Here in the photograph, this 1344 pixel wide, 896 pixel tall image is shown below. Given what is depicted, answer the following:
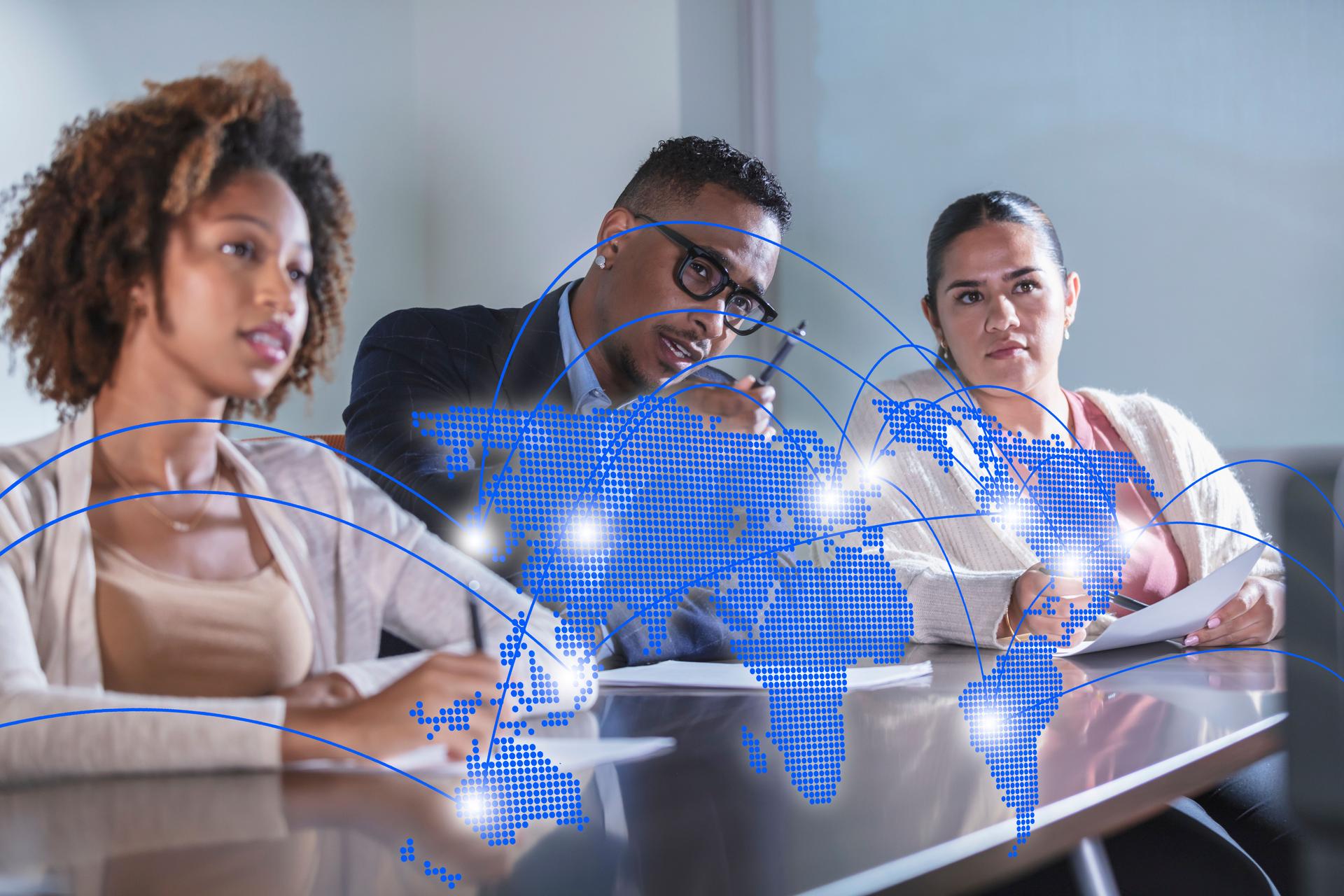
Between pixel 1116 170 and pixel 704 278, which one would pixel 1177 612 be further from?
pixel 1116 170

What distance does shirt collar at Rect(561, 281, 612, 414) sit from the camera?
2.56 feet

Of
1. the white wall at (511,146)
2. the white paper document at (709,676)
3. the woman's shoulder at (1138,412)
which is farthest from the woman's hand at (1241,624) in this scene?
the white wall at (511,146)

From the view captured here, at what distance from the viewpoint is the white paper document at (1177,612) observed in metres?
0.95

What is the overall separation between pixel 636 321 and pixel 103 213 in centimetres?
→ 38

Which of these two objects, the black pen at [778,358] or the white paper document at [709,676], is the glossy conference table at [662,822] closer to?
the white paper document at [709,676]

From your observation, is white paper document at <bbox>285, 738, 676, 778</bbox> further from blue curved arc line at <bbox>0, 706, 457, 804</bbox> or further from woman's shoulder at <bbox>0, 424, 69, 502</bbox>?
woman's shoulder at <bbox>0, 424, 69, 502</bbox>

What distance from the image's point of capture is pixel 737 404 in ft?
2.68

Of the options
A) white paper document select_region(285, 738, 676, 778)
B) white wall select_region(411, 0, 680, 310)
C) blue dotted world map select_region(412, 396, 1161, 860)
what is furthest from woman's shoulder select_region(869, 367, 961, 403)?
white paper document select_region(285, 738, 676, 778)

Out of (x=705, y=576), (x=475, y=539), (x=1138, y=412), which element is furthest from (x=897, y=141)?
(x=475, y=539)

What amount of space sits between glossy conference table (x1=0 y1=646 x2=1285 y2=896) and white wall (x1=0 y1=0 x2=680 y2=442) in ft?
0.88

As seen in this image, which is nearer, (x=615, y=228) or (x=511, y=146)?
(x=615, y=228)

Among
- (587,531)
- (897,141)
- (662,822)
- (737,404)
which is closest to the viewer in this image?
(662,822)

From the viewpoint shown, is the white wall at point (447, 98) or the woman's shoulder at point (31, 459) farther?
the white wall at point (447, 98)

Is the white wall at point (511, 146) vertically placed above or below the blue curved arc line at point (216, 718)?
above
